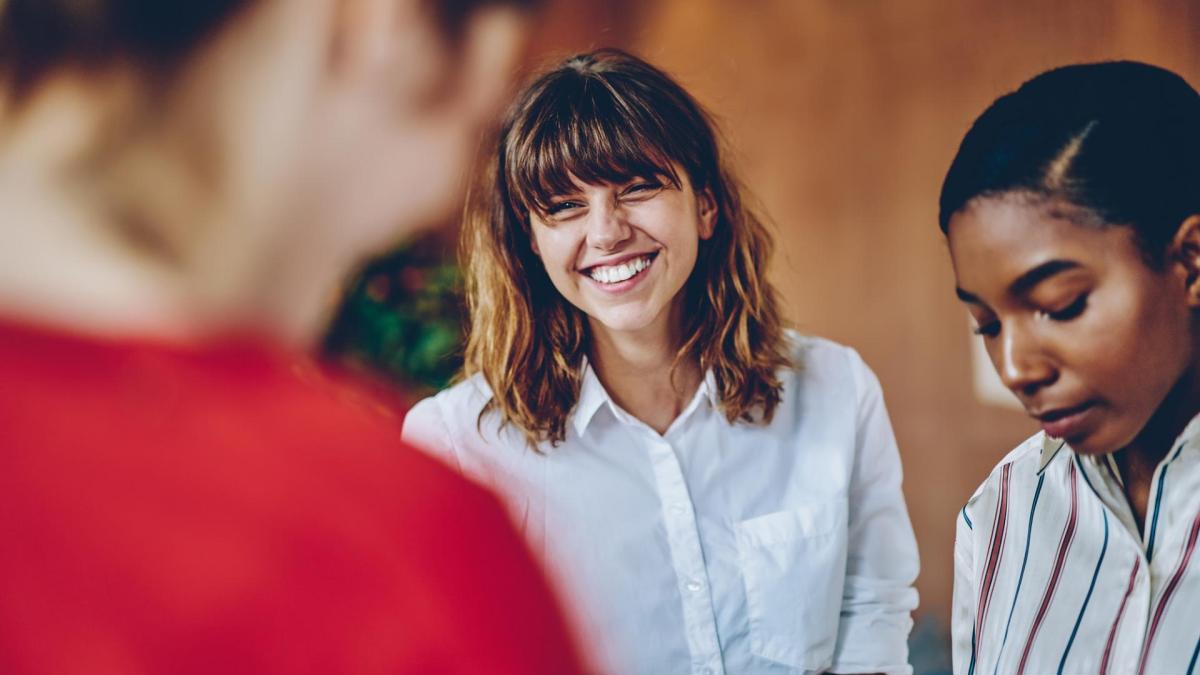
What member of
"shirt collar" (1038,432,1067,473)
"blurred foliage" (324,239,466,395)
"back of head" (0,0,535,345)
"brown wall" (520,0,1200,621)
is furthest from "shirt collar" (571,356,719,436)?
"blurred foliage" (324,239,466,395)

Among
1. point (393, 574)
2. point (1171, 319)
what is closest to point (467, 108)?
point (393, 574)

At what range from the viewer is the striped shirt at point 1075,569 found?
0.63 m

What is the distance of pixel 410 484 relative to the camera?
0.96ft

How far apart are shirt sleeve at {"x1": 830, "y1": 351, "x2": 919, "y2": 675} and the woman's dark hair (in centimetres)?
45

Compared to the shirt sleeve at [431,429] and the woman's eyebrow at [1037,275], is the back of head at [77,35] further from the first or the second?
the shirt sleeve at [431,429]

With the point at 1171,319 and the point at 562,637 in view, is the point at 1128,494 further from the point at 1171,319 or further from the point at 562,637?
the point at 562,637

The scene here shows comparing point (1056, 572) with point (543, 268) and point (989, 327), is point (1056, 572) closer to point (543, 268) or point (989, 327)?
point (989, 327)

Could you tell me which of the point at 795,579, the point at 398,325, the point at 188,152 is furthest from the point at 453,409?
the point at 398,325

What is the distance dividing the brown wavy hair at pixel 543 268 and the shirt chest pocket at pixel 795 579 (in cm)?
12

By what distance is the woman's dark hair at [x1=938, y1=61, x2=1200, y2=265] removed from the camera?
1.99 feet

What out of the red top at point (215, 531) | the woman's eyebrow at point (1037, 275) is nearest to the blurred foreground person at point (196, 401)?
the red top at point (215, 531)

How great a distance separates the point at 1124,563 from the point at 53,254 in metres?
0.67

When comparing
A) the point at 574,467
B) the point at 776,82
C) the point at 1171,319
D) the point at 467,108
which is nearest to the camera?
the point at 467,108

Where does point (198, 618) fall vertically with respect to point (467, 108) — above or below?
below
